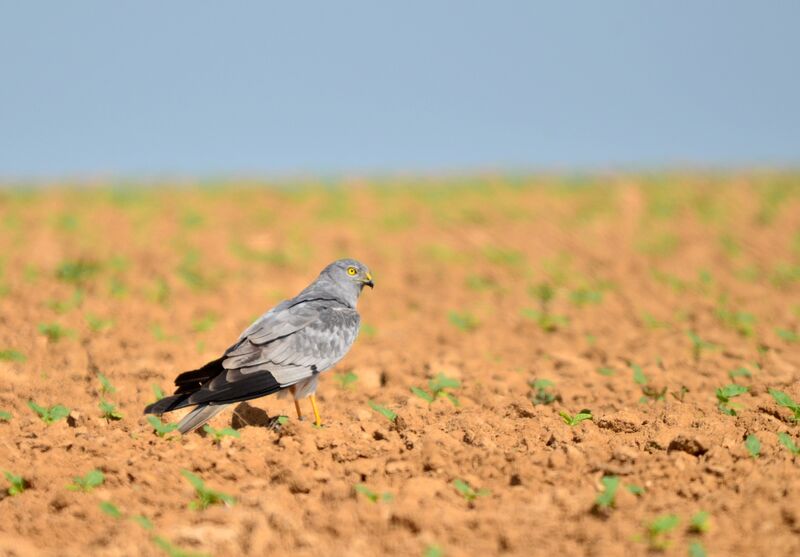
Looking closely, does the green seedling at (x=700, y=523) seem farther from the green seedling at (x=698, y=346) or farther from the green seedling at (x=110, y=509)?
the green seedling at (x=698, y=346)

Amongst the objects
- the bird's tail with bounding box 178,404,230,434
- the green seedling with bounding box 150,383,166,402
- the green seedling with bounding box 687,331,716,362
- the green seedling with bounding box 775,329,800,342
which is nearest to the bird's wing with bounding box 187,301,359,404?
the bird's tail with bounding box 178,404,230,434

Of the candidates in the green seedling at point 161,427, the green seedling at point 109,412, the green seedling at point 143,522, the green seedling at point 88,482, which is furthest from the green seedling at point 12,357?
the green seedling at point 143,522

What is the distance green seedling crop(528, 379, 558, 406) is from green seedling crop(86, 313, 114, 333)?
17.6 feet

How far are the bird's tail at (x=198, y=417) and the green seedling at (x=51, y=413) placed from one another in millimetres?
1212

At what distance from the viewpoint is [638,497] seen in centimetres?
516

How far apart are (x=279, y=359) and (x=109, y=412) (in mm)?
1564

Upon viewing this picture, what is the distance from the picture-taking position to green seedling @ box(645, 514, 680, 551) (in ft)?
14.9

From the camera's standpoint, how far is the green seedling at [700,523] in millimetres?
4656

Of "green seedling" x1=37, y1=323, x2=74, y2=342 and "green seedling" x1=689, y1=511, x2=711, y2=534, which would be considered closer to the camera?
"green seedling" x1=689, y1=511, x2=711, y2=534

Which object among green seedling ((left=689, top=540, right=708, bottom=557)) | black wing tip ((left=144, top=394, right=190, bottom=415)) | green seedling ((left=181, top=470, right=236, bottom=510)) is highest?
black wing tip ((left=144, top=394, right=190, bottom=415))

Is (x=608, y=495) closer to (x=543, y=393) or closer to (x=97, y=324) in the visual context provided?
(x=543, y=393)

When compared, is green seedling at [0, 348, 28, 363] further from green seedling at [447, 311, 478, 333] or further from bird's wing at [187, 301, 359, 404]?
green seedling at [447, 311, 478, 333]

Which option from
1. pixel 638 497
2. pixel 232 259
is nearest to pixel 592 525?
pixel 638 497

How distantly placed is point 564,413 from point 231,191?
19407 mm
